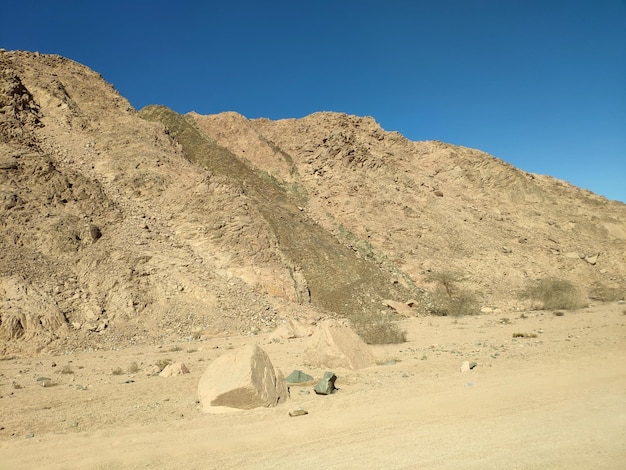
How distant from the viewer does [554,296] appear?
73.6 feet

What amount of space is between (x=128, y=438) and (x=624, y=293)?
30.3 meters

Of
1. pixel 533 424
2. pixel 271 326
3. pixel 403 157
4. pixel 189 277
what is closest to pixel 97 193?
pixel 189 277

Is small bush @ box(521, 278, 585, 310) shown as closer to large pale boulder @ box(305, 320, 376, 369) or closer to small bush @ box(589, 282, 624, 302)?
small bush @ box(589, 282, 624, 302)

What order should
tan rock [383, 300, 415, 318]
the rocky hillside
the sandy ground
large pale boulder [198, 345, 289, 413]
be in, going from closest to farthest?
the sandy ground → large pale boulder [198, 345, 289, 413] → the rocky hillside → tan rock [383, 300, 415, 318]

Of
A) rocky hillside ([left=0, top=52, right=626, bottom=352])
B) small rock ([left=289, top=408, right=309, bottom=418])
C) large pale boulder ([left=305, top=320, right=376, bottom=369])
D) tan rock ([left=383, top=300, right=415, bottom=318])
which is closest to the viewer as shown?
small rock ([left=289, top=408, right=309, bottom=418])

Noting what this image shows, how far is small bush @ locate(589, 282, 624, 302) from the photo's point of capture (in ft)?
83.7

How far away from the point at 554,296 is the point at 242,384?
69.3 ft

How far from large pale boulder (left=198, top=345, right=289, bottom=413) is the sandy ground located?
207 mm

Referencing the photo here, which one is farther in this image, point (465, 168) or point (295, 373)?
point (465, 168)

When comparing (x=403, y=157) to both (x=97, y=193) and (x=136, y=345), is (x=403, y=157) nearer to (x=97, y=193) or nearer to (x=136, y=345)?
(x=97, y=193)

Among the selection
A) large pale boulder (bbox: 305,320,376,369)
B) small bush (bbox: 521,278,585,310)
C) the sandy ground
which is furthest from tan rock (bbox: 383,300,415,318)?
large pale boulder (bbox: 305,320,376,369)

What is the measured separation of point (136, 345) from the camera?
48.6 ft

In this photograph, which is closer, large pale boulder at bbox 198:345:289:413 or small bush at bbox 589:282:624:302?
large pale boulder at bbox 198:345:289:413

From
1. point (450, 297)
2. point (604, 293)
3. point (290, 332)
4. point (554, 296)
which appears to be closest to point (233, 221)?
point (290, 332)
